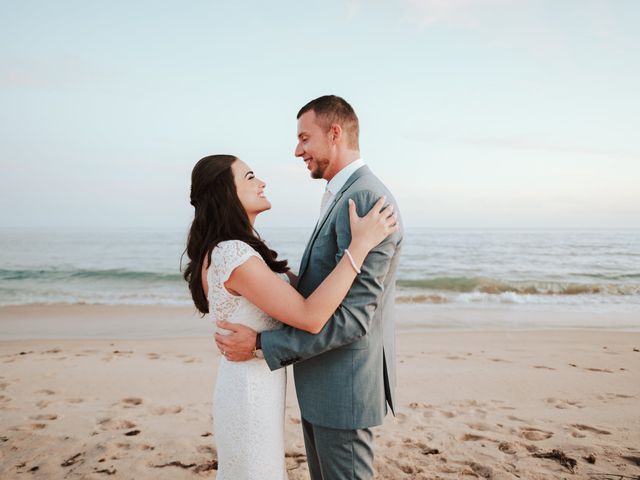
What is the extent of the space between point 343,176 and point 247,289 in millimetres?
701

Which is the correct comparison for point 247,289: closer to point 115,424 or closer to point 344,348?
point 344,348

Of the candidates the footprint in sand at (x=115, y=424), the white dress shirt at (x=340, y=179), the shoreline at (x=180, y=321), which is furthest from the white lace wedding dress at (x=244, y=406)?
the shoreline at (x=180, y=321)

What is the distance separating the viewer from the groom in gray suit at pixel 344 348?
6.81ft

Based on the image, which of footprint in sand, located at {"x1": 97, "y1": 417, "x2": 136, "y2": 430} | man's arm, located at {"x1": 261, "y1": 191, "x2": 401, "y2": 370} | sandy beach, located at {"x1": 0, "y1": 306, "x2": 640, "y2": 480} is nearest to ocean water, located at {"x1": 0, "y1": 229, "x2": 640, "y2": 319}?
sandy beach, located at {"x1": 0, "y1": 306, "x2": 640, "y2": 480}

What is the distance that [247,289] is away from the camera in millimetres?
2172

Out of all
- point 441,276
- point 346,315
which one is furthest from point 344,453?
point 441,276

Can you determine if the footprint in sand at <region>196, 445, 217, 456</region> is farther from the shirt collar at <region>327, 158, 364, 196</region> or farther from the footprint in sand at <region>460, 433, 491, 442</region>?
the shirt collar at <region>327, 158, 364, 196</region>

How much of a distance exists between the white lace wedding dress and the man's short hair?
748 millimetres

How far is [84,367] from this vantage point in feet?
22.4

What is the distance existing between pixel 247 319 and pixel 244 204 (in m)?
0.56

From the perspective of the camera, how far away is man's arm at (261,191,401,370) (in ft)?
6.67

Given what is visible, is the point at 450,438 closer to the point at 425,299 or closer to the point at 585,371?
the point at 585,371

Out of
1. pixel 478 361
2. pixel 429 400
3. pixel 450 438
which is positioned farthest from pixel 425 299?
pixel 450 438

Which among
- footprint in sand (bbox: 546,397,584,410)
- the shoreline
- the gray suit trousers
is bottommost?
the shoreline
